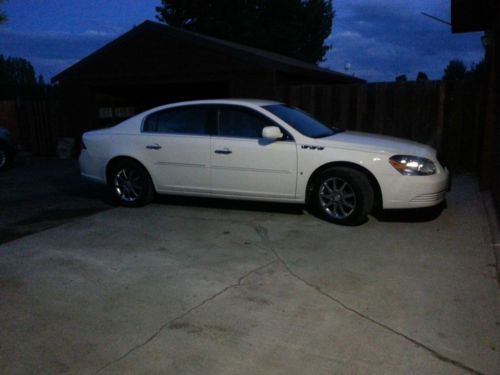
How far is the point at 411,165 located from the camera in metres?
5.70

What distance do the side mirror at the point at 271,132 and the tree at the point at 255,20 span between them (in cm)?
2154

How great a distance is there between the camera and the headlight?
5.68 meters

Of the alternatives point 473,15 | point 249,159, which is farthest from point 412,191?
point 473,15

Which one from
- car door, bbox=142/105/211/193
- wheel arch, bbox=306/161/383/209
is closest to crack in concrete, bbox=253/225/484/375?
wheel arch, bbox=306/161/383/209

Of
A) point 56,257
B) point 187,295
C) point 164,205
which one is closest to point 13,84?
point 164,205

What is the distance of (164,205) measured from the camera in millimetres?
7324

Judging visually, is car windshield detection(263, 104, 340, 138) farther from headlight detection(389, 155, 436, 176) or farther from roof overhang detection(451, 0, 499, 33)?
roof overhang detection(451, 0, 499, 33)

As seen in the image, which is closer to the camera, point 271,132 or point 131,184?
point 271,132

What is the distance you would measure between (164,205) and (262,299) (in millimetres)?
3787

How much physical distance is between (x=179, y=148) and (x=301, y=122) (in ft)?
5.65

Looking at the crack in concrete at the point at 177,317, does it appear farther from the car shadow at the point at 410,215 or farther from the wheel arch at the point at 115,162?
the wheel arch at the point at 115,162

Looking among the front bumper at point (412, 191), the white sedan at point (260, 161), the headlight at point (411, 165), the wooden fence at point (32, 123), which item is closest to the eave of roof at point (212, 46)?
the wooden fence at point (32, 123)

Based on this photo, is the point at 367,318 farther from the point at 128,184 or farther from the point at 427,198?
the point at 128,184

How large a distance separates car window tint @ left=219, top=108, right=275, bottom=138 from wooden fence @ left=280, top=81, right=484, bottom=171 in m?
4.71
